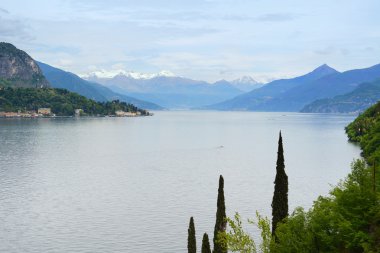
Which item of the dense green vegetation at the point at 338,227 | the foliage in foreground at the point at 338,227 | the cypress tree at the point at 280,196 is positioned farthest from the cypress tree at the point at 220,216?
the cypress tree at the point at 280,196

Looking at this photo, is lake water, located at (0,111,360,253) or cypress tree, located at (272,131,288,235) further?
lake water, located at (0,111,360,253)

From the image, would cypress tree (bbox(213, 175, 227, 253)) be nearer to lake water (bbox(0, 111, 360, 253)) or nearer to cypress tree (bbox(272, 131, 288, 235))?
cypress tree (bbox(272, 131, 288, 235))

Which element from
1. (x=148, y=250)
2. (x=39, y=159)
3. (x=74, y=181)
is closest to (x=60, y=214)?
(x=148, y=250)

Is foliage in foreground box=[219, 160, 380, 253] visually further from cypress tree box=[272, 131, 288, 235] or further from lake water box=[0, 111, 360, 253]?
lake water box=[0, 111, 360, 253]

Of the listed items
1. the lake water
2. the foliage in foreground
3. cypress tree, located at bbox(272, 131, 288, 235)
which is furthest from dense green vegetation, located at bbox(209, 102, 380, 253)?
the lake water

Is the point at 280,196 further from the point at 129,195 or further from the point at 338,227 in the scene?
the point at 129,195

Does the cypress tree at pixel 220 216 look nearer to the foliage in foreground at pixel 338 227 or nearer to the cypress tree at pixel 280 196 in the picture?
the foliage in foreground at pixel 338 227

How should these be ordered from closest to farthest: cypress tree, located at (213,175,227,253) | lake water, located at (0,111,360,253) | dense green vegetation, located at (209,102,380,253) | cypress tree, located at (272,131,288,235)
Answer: dense green vegetation, located at (209,102,380,253), cypress tree, located at (213,175,227,253), cypress tree, located at (272,131,288,235), lake water, located at (0,111,360,253)

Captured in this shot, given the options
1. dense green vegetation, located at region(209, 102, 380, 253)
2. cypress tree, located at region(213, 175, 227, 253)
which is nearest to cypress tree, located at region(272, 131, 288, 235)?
dense green vegetation, located at region(209, 102, 380, 253)

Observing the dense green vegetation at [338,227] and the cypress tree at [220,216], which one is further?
the cypress tree at [220,216]

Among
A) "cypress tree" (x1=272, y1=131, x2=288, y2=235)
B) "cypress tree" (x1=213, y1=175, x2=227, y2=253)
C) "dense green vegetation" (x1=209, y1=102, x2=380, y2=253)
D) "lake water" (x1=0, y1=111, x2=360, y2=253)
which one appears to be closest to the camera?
"dense green vegetation" (x1=209, y1=102, x2=380, y2=253)

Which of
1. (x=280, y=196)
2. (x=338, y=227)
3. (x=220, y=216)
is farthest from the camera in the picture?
(x=280, y=196)

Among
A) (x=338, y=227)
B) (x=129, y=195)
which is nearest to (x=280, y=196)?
(x=338, y=227)

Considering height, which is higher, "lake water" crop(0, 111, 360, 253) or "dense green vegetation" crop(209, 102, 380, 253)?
"dense green vegetation" crop(209, 102, 380, 253)
